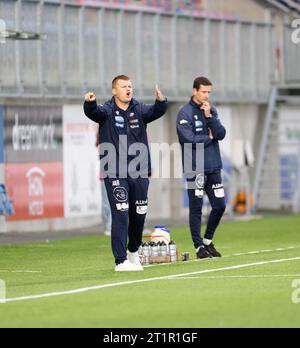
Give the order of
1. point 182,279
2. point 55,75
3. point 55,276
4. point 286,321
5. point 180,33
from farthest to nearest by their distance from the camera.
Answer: point 180,33, point 55,75, point 55,276, point 182,279, point 286,321

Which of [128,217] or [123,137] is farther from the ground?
[123,137]

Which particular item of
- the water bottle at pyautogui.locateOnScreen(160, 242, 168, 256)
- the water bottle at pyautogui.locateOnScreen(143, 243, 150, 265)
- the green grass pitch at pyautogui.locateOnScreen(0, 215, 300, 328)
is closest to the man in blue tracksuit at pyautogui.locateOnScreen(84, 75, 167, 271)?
the green grass pitch at pyautogui.locateOnScreen(0, 215, 300, 328)

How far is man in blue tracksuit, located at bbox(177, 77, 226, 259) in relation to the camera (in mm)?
16750

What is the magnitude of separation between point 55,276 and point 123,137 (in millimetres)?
1712

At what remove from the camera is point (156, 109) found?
14.7m

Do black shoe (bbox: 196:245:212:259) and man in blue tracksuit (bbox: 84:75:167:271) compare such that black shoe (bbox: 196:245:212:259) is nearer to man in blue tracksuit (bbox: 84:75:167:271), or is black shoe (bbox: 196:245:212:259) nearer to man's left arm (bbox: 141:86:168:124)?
man in blue tracksuit (bbox: 84:75:167:271)

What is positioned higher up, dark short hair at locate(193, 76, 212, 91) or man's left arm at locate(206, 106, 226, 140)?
dark short hair at locate(193, 76, 212, 91)

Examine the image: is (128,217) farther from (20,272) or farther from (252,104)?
(252,104)

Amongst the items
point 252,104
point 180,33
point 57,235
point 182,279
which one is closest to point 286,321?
point 182,279

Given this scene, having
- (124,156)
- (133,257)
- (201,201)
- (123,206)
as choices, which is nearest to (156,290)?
(123,206)

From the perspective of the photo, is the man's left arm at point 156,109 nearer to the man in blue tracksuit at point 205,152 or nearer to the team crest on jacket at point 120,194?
the team crest on jacket at point 120,194

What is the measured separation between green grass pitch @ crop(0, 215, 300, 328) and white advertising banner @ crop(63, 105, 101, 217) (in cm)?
722

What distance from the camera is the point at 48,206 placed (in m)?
25.7

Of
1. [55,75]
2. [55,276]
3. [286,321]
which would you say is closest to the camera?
[286,321]
